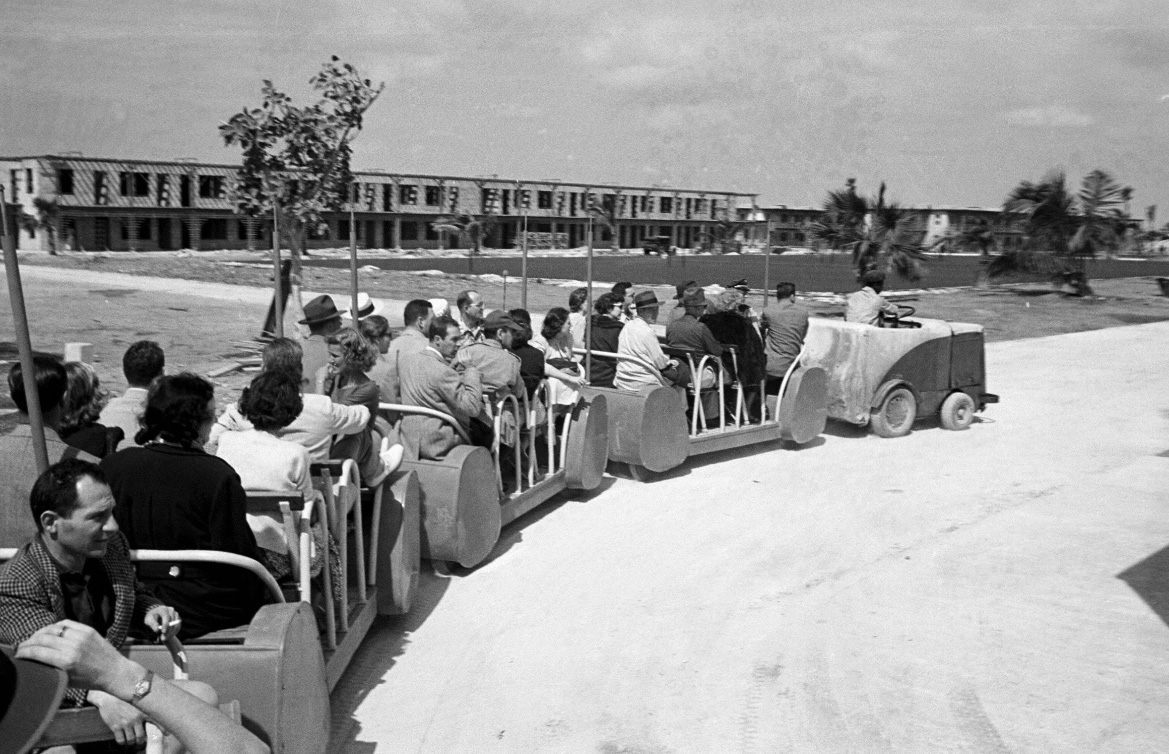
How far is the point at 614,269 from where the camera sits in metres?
63.0

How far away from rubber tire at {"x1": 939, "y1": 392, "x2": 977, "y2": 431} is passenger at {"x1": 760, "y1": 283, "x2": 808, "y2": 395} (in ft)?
7.08

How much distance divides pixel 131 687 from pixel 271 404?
2.21m

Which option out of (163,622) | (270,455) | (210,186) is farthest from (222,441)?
(210,186)

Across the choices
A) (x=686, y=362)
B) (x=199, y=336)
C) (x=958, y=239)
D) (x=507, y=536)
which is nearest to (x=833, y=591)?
(x=507, y=536)

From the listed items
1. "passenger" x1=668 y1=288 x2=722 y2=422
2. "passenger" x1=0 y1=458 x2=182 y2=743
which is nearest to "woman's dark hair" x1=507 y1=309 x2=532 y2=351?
"passenger" x1=668 y1=288 x2=722 y2=422

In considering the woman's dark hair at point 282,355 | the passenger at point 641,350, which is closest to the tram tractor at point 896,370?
the passenger at point 641,350

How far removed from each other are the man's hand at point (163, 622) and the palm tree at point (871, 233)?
2605cm

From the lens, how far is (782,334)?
36.8 ft

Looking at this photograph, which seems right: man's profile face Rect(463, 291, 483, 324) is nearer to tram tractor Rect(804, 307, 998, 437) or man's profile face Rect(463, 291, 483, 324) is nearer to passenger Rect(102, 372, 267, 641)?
tram tractor Rect(804, 307, 998, 437)

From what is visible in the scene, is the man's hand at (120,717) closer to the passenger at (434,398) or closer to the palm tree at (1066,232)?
the passenger at (434,398)

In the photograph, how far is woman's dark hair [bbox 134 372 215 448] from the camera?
4176mm

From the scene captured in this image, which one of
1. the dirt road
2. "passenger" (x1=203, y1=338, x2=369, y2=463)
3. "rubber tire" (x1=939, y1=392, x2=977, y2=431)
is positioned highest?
"passenger" (x1=203, y1=338, x2=369, y2=463)

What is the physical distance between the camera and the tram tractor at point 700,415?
31.3 feet

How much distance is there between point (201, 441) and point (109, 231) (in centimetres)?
6972
